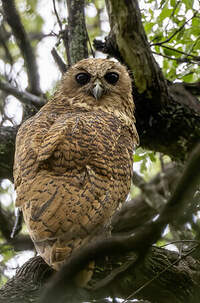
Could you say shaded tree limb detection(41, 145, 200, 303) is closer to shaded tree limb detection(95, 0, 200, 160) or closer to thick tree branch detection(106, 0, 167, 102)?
thick tree branch detection(106, 0, 167, 102)

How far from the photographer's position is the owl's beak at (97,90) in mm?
4758

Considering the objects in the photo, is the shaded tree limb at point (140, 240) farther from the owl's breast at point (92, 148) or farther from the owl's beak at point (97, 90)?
the owl's beak at point (97, 90)

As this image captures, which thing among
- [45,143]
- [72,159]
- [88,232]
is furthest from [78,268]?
[45,143]

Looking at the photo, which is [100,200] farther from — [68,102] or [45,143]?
[68,102]

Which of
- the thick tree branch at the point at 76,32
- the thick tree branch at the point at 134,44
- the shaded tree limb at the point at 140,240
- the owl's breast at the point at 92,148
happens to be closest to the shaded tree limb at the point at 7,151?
the thick tree branch at the point at 76,32

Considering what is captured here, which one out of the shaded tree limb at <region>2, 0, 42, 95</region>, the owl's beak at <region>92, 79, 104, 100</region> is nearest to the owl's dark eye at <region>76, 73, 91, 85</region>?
the owl's beak at <region>92, 79, 104, 100</region>

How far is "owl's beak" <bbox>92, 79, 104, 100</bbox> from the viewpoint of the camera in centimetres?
476

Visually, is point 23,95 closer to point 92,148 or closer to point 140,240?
point 92,148

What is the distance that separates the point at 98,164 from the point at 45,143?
549mm

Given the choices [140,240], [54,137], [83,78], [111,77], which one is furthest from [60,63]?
[140,240]

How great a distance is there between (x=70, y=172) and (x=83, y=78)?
Answer: 81.0 inches

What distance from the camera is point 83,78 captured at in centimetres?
510

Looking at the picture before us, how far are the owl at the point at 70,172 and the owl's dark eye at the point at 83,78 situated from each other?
392 mm

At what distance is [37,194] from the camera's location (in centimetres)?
322
